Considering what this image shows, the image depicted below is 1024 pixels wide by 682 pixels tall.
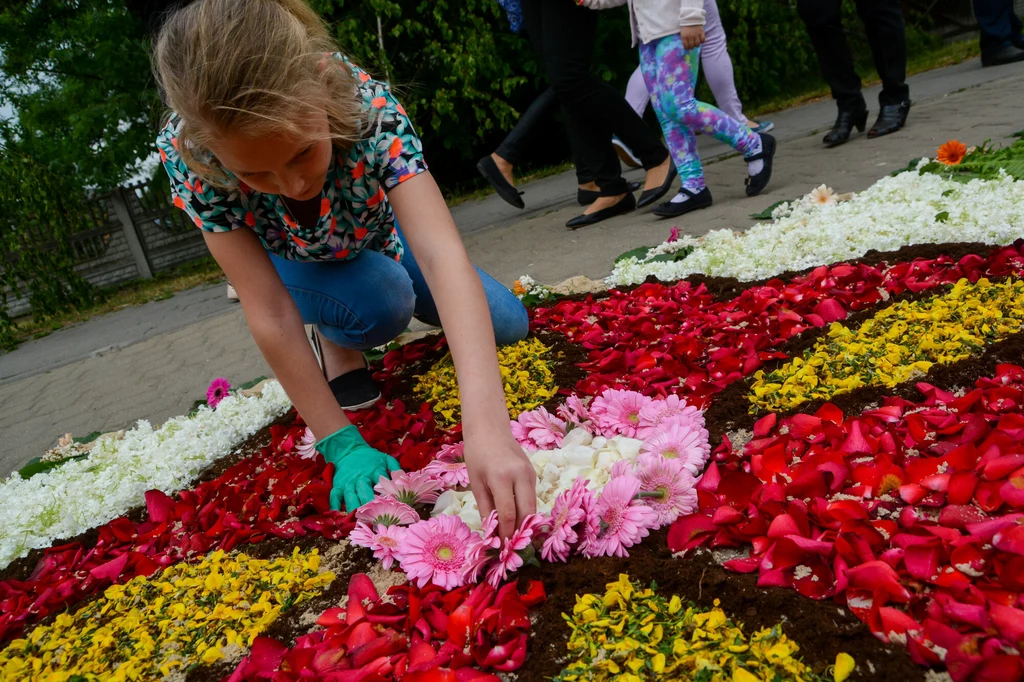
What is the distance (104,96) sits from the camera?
10055mm

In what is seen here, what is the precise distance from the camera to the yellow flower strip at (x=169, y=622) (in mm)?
1441

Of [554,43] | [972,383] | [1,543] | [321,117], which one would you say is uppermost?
[554,43]

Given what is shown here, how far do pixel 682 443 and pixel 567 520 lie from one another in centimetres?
34

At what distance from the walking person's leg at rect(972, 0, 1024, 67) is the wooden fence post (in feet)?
34.9

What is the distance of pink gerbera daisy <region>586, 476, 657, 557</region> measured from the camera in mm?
1350

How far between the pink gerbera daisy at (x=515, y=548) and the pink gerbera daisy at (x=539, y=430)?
1.45ft

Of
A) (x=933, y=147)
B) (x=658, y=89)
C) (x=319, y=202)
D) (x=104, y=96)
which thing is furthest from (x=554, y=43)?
(x=104, y=96)

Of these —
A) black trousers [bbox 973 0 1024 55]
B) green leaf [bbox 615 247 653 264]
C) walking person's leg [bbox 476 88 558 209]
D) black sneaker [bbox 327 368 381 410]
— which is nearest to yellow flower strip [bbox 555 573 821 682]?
black sneaker [bbox 327 368 381 410]

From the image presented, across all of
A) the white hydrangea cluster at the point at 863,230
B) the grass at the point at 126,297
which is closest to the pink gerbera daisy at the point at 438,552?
the white hydrangea cluster at the point at 863,230

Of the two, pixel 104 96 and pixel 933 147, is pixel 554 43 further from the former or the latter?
pixel 104 96

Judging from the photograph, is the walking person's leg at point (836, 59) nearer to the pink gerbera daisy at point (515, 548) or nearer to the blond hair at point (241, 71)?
the blond hair at point (241, 71)

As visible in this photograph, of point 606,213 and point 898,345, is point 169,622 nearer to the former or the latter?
point 898,345

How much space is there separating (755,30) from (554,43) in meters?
7.54

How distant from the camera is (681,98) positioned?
13.6 ft
